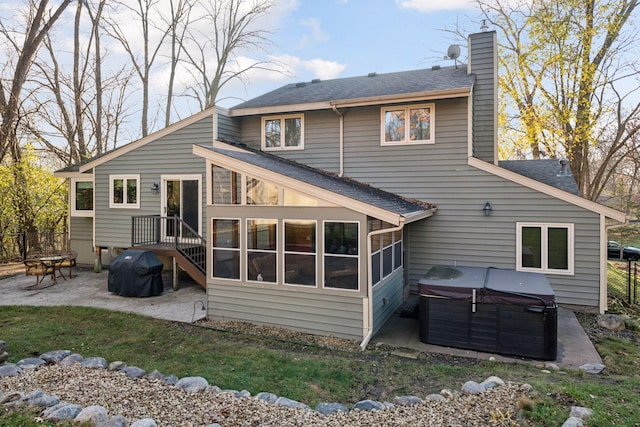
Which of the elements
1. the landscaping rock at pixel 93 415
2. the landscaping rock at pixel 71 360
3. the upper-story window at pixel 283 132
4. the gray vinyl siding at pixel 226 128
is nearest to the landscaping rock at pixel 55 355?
the landscaping rock at pixel 71 360

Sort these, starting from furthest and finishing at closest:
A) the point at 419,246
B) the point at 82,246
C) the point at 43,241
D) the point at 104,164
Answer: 1. the point at 43,241
2. the point at 82,246
3. the point at 104,164
4. the point at 419,246

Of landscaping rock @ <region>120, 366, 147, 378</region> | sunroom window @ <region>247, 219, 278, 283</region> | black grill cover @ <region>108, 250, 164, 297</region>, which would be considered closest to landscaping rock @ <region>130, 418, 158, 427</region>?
landscaping rock @ <region>120, 366, 147, 378</region>

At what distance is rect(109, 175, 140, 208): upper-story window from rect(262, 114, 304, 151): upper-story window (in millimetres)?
4099

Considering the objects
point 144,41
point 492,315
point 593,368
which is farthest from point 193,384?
point 144,41

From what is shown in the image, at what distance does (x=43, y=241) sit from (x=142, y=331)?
10.7 m

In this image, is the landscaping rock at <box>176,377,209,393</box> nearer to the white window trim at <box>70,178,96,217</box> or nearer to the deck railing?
the deck railing

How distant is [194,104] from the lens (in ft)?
68.4

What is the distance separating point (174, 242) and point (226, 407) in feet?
22.1

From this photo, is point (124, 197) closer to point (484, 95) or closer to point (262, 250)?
point (262, 250)

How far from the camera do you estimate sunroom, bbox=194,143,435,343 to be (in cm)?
633

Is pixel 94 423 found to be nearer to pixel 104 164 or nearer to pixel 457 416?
pixel 457 416

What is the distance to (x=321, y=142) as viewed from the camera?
10.1 metres

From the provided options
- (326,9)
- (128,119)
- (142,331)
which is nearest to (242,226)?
(142,331)

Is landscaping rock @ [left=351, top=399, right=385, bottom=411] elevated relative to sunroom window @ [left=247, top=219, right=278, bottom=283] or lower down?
lower down
